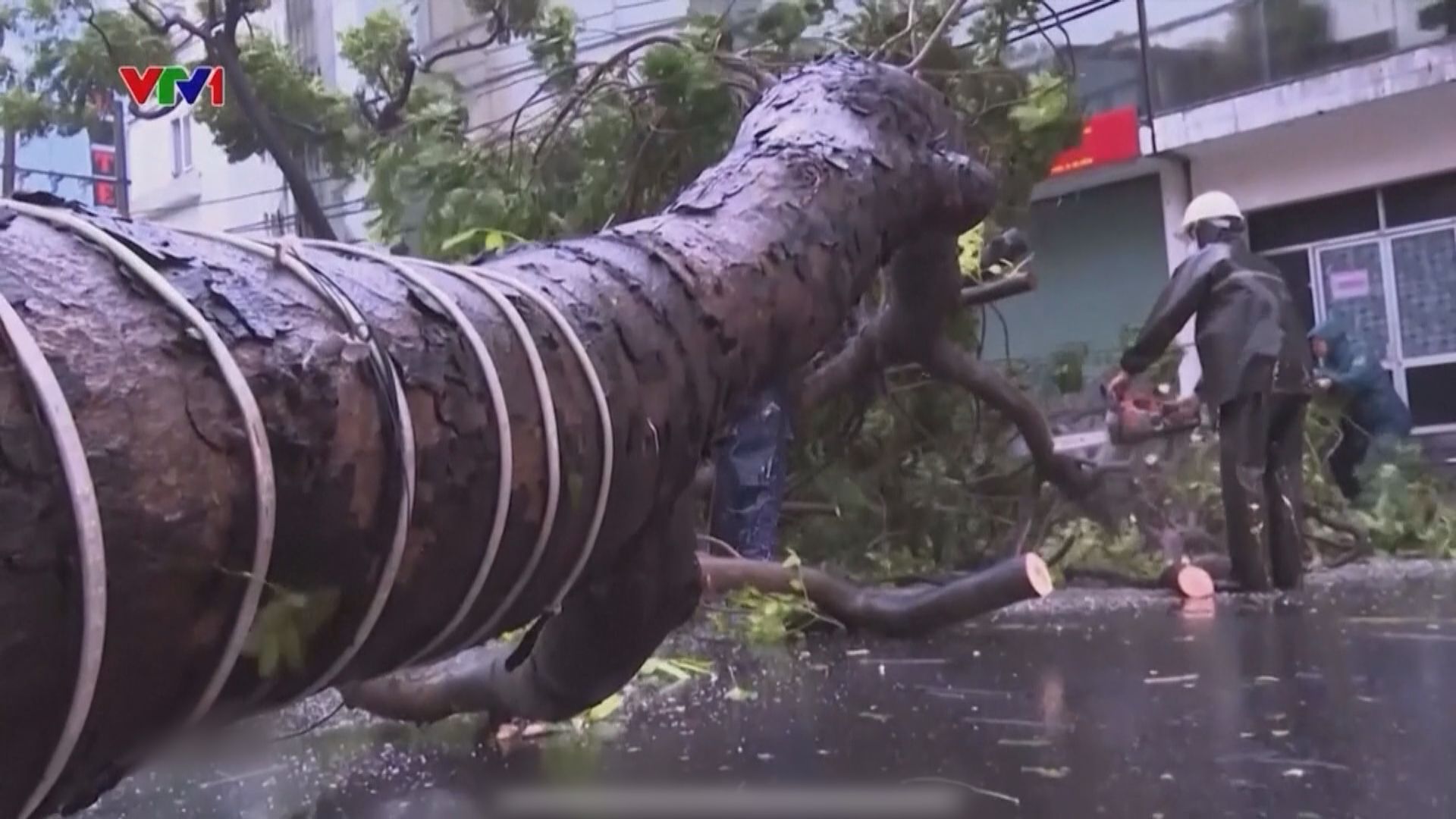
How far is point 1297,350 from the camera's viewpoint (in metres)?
4.91

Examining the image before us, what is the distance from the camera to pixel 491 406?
1358 mm

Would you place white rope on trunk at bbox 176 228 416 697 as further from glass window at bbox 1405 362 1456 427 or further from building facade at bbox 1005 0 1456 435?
glass window at bbox 1405 362 1456 427

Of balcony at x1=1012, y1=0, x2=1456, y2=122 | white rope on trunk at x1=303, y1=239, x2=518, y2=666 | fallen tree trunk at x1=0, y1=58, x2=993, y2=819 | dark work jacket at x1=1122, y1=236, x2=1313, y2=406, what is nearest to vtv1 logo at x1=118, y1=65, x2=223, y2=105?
dark work jacket at x1=1122, y1=236, x2=1313, y2=406

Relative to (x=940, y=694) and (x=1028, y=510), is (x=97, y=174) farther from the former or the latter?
(x=940, y=694)

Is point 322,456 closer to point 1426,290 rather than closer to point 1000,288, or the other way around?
point 1000,288

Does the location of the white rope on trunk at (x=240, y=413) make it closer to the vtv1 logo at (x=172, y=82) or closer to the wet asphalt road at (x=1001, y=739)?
the wet asphalt road at (x=1001, y=739)

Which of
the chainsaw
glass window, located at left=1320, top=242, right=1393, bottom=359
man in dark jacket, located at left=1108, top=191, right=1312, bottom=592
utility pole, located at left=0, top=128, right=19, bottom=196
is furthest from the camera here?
glass window, located at left=1320, top=242, right=1393, bottom=359

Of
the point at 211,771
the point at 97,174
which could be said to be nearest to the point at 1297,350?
the point at 211,771

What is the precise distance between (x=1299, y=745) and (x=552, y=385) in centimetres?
142

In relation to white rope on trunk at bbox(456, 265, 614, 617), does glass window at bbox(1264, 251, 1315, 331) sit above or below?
above

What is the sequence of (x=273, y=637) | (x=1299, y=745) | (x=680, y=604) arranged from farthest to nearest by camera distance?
(x=1299, y=745) < (x=680, y=604) < (x=273, y=637)

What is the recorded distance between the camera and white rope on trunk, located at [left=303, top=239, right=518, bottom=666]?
4.46ft

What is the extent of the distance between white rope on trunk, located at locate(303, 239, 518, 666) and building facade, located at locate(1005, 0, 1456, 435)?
31.1 feet

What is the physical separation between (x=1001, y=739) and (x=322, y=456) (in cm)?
160
